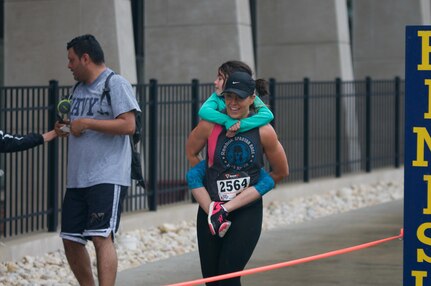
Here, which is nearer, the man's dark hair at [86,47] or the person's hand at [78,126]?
the person's hand at [78,126]

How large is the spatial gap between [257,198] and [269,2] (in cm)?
1461

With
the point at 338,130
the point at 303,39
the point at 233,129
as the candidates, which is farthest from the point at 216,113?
the point at 303,39

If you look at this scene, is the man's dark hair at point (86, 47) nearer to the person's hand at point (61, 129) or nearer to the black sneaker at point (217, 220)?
the person's hand at point (61, 129)

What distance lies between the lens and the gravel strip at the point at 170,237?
33.4 ft

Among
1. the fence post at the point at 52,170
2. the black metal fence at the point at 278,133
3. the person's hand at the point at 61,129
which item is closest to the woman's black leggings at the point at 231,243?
the person's hand at the point at 61,129

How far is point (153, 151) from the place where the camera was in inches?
535

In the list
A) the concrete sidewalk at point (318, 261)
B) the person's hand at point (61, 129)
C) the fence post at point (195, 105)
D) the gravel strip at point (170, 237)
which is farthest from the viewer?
the fence post at point (195, 105)

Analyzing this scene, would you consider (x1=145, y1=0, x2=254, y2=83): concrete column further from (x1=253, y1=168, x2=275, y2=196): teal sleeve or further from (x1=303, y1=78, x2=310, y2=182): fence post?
(x1=253, y1=168, x2=275, y2=196): teal sleeve

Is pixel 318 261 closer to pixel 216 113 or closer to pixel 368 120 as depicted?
pixel 216 113

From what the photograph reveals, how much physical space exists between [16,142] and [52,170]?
4291 mm

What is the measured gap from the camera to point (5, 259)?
10438mm

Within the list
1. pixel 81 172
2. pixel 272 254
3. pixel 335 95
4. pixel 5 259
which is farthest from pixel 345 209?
pixel 81 172

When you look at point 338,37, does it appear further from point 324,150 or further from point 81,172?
point 81,172

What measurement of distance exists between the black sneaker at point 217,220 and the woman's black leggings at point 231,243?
0.09 meters
